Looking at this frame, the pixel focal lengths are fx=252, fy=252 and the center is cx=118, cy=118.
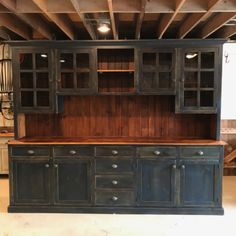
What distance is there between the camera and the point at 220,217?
314 centimetres

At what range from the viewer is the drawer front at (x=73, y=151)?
320cm

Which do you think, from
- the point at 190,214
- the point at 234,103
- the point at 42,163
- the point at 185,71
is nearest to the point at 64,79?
the point at 42,163

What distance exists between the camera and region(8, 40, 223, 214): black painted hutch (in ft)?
10.4

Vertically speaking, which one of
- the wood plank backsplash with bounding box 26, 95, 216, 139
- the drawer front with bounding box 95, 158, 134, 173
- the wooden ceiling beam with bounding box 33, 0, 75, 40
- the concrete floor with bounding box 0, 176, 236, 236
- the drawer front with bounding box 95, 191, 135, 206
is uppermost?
the wooden ceiling beam with bounding box 33, 0, 75, 40

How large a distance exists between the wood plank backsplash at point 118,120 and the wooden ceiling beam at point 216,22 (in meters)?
1.03

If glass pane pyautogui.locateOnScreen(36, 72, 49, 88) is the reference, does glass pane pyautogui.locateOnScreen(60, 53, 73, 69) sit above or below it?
above

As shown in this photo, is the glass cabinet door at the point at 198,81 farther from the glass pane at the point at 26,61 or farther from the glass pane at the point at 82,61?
the glass pane at the point at 26,61

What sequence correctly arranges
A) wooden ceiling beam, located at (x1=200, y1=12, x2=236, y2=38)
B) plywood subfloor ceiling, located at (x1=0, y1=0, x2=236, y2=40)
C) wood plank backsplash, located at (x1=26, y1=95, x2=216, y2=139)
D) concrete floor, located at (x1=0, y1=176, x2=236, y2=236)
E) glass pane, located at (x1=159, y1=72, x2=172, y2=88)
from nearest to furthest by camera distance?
plywood subfloor ceiling, located at (x1=0, y1=0, x2=236, y2=40), wooden ceiling beam, located at (x1=200, y1=12, x2=236, y2=38), concrete floor, located at (x1=0, y1=176, x2=236, y2=236), glass pane, located at (x1=159, y1=72, x2=172, y2=88), wood plank backsplash, located at (x1=26, y1=95, x2=216, y2=139)

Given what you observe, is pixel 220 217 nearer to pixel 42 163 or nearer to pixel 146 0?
pixel 42 163

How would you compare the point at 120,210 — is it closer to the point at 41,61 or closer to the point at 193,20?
the point at 41,61

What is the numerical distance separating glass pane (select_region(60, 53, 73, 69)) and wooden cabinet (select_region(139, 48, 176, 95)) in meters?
0.90

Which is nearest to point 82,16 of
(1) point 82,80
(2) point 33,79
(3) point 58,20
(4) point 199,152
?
(3) point 58,20

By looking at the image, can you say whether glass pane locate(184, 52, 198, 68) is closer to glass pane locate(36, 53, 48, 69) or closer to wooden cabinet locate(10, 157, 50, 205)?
glass pane locate(36, 53, 48, 69)

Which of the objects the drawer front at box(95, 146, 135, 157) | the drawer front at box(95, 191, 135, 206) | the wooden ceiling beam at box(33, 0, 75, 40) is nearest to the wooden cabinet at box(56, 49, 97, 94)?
the wooden ceiling beam at box(33, 0, 75, 40)
